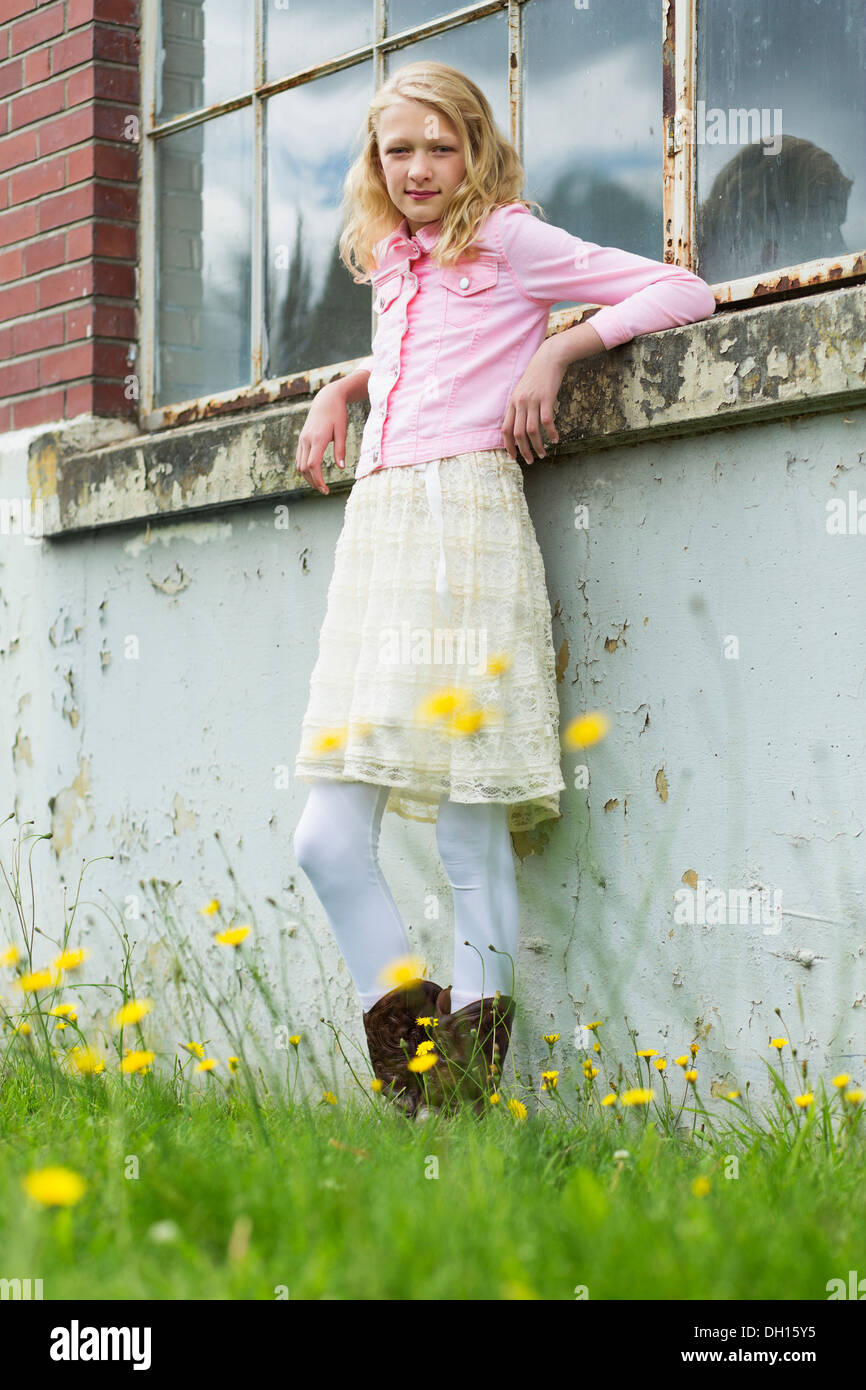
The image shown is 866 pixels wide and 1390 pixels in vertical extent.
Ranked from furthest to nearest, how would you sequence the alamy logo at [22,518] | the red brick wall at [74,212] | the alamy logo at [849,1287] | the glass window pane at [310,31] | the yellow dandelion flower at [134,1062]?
the alamy logo at [22,518]
the red brick wall at [74,212]
the glass window pane at [310,31]
the yellow dandelion flower at [134,1062]
the alamy logo at [849,1287]

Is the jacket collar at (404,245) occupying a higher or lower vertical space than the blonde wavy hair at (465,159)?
lower

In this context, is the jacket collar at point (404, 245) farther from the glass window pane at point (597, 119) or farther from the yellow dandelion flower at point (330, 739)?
the yellow dandelion flower at point (330, 739)

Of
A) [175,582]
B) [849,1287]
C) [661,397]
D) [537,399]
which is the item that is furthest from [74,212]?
[849,1287]

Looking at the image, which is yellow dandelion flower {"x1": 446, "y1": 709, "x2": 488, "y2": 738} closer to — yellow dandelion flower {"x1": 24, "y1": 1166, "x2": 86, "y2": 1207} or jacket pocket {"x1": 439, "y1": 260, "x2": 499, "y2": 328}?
jacket pocket {"x1": 439, "y1": 260, "x2": 499, "y2": 328}

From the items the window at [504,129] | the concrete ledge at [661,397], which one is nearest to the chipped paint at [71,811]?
the concrete ledge at [661,397]

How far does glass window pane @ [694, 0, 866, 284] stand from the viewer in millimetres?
2344

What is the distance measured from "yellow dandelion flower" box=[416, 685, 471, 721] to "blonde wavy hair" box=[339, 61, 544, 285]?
29.2 inches

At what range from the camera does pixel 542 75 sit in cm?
279

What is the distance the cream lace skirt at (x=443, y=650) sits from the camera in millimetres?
2322

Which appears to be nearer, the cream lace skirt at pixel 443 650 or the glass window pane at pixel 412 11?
the cream lace skirt at pixel 443 650

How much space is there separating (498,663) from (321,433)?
2.26 feet

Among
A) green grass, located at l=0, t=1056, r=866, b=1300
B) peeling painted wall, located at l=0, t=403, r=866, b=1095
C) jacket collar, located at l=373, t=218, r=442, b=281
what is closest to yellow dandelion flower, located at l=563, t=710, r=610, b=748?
peeling painted wall, located at l=0, t=403, r=866, b=1095
